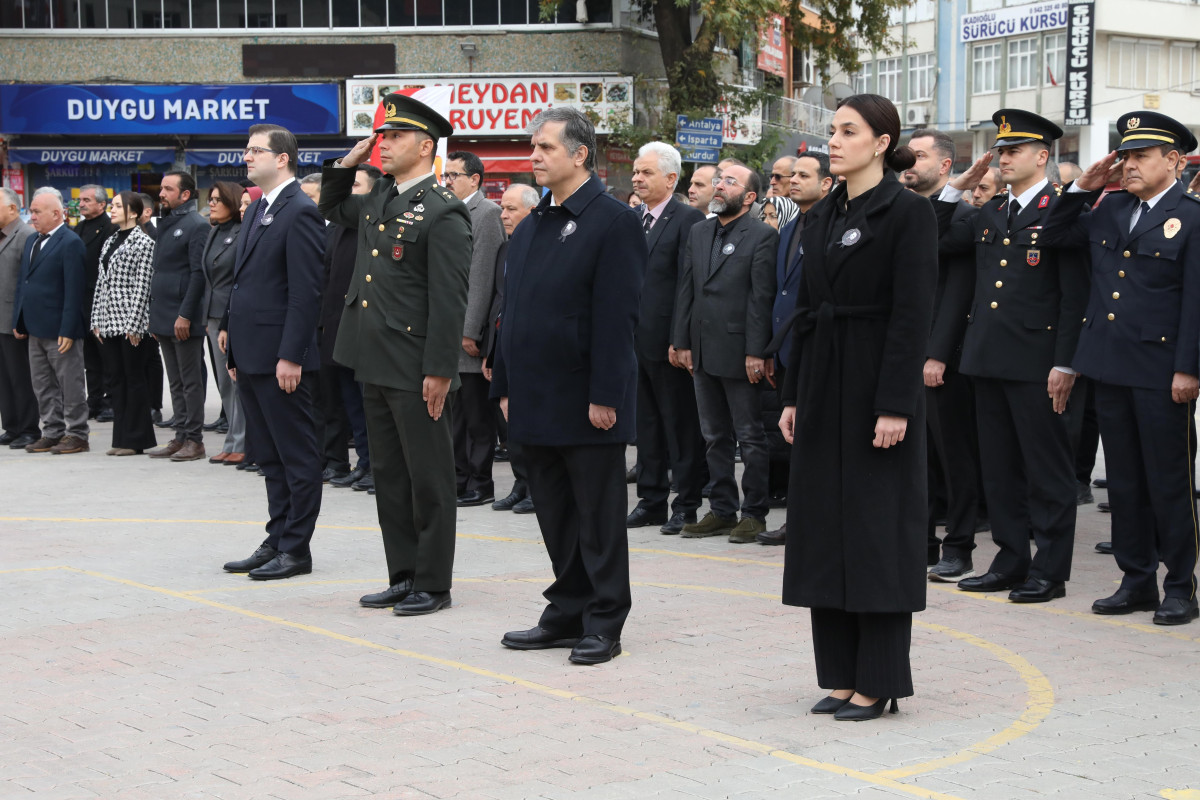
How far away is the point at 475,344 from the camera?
11.1 m

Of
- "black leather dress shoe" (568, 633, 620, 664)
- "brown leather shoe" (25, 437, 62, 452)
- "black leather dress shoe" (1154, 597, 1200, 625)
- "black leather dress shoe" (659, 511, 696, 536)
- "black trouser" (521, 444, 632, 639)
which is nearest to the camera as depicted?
"black leather dress shoe" (568, 633, 620, 664)

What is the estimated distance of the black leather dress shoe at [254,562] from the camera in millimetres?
8555

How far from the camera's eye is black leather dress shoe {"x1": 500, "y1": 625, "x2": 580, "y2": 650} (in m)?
6.75

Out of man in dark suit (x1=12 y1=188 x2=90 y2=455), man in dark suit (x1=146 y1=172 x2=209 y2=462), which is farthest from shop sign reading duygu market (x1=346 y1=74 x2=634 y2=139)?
man in dark suit (x1=146 y1=172 x2=209 y2=462)

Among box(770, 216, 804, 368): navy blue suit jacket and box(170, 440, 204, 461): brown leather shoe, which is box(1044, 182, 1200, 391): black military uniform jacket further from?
box(170, 440, 204, 461): brown leather shoe

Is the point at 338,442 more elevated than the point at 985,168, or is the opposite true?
the point at 985,168

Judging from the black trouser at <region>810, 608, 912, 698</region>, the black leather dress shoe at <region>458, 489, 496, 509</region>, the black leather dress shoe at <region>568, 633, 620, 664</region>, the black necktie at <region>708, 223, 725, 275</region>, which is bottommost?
the black leather dress shoe at <region>458, 489, 496, 509</region>

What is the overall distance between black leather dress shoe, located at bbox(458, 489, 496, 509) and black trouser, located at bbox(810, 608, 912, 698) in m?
5.75

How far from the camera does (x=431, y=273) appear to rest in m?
7.43

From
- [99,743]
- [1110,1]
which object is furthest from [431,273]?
[1110,1]

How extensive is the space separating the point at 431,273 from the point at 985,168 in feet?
10.2

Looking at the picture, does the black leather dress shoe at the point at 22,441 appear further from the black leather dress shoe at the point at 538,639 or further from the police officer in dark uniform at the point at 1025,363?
the police officer in dark uniform at the point at 1025,363

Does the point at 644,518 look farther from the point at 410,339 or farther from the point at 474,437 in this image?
the point at 410,339

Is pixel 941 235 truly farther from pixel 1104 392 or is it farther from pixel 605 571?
pixel 605 571
